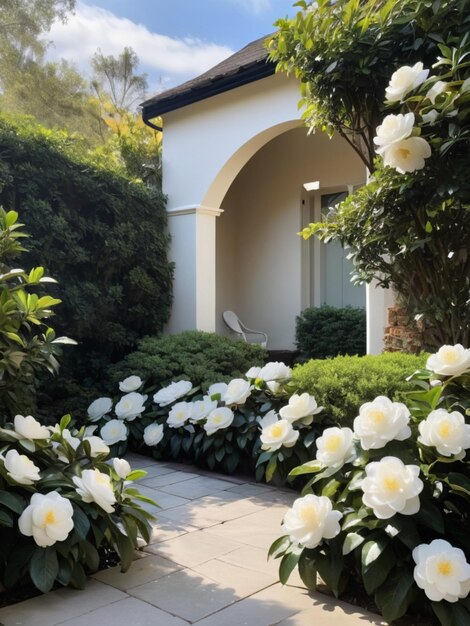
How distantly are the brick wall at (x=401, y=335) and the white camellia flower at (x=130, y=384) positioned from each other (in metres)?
2.61

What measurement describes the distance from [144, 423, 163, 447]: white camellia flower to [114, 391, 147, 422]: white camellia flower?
30 centimetres

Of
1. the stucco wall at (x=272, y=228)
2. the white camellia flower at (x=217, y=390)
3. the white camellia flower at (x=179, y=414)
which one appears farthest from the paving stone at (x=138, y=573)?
the stucco wall at (x=272, y=228)

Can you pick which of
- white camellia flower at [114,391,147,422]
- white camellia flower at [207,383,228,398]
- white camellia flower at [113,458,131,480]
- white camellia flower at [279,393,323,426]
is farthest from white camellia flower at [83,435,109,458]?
white camellia flower at [114,391,147,422]

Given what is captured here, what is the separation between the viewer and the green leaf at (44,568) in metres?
2.41

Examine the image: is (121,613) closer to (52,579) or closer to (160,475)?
(52,579)

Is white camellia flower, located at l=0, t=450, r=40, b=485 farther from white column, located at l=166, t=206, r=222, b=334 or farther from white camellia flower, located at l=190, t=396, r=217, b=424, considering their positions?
white column, located at l=166, t=206, r=222, b=334

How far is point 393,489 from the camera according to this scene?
2232 millimetres

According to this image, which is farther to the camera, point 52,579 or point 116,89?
point 116,89

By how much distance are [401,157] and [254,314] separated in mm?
7555

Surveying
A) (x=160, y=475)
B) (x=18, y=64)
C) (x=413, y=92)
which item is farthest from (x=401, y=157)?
(x=18, y=64)

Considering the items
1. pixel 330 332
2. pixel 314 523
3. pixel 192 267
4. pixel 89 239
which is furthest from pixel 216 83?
pixel 314 523

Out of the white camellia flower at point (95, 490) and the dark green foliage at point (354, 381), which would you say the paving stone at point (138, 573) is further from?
the dark green foliage at point (354, 381)

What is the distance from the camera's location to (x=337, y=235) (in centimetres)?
367

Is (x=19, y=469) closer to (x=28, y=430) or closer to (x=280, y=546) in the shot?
(x=28, y=430)
